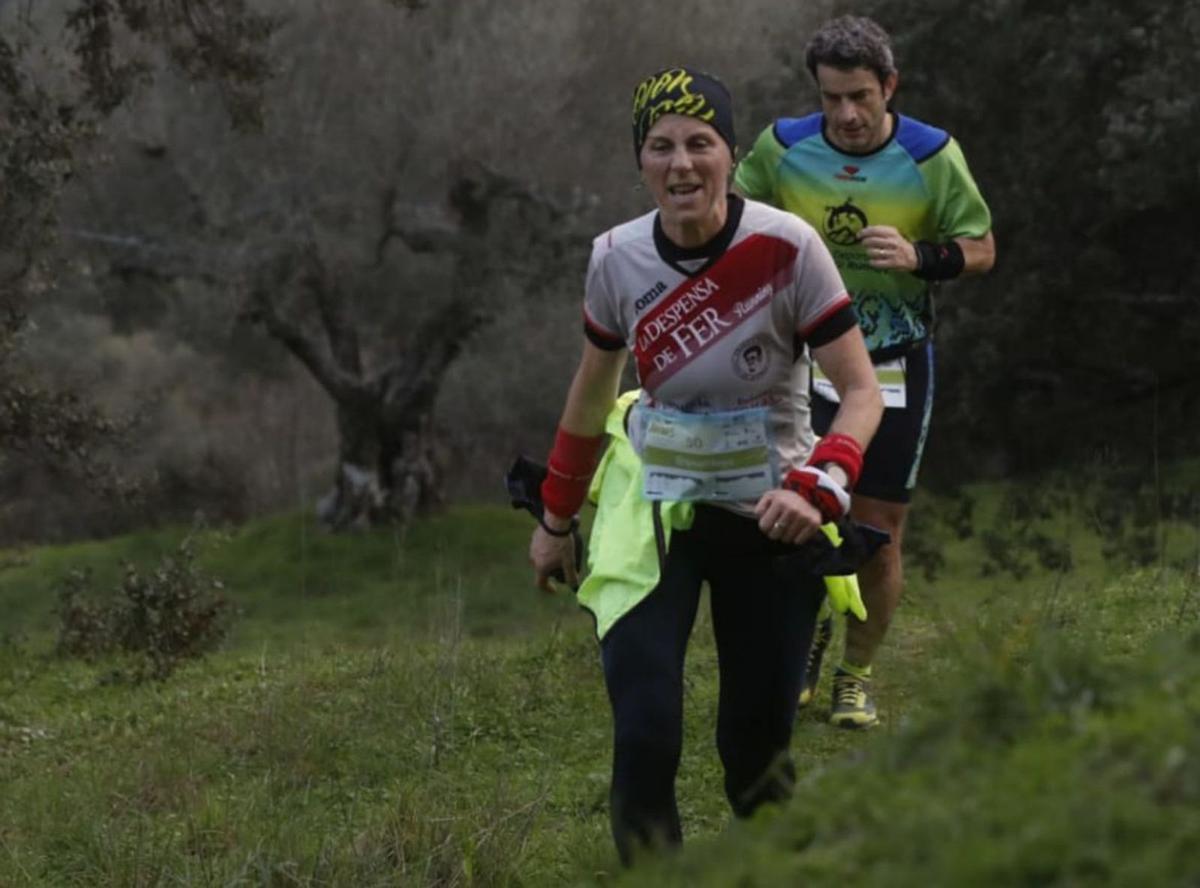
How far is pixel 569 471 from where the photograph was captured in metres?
4.93

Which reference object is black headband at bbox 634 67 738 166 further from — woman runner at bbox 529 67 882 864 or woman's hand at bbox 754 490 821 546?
woman's hand at bbox 754 490 821 546

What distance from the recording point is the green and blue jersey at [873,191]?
6.53 meters

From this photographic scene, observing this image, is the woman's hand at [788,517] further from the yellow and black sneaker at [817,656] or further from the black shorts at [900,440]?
the yellow and black sneaker at [817,656]

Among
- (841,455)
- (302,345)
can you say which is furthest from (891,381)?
(302,345)

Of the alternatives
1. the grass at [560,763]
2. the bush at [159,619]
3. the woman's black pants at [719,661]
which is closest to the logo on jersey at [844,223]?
the grass at [560,763]

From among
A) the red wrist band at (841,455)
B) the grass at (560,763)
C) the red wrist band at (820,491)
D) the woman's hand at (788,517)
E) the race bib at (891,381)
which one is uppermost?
the race bib at (891,381)

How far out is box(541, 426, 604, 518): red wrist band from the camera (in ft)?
16.2

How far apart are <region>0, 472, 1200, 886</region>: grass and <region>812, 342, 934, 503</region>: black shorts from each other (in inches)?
22.8

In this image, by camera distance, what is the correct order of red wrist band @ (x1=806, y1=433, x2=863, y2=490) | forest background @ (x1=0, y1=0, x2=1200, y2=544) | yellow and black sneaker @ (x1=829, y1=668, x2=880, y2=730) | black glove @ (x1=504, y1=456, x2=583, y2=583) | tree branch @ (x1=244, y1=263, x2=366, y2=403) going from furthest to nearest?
1. tree branch @ (x1=244, y1=263, x2=366, y2=403)
2. forest background @ (x1=0, y1=0, x2=1200, y2=544)
3. yellow and black sneaker @ (x1=829, y1=668, x2=880, y2=730)
4. black glove @ (x1=504, y1=456, x2=583, y2=583)
5. red wrist band @ (x1=806, y1=433, x2=863, y2=490)

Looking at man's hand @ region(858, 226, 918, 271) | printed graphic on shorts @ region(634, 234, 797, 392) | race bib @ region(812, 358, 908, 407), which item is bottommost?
race bib @ region(812, 358, 908, 407)

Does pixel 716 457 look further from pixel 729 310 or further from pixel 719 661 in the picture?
pixel 719 661

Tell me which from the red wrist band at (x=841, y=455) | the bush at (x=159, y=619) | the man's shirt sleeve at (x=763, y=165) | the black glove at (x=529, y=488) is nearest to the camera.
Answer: the red wrist band at (x=841, y=455)

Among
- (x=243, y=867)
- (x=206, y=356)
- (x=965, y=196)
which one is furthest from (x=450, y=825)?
(x=206, y=356)

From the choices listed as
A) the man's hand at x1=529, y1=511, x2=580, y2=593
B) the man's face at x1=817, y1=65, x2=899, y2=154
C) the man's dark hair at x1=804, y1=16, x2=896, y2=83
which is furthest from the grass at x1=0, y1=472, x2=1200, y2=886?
the man's dark hair at x1=804, y1=16, x2=896, y2=83
